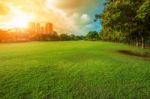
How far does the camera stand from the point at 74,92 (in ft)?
24.2

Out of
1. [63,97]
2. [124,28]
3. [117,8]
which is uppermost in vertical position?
[117,8]

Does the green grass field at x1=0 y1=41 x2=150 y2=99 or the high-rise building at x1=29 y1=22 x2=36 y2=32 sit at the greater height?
the high-rise building at x1=29 y1=22 x2=36 y2=32

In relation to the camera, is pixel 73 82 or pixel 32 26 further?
pixel 32 26

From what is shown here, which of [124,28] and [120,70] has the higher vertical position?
[124,28]

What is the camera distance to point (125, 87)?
8023 millimetres

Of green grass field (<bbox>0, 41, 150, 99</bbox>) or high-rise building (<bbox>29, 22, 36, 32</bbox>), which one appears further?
high-rise building (<bbox>29, 22, 36, 32</bbox>)

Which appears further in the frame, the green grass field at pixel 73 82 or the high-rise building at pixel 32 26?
the high-rise building at pixel 32 26

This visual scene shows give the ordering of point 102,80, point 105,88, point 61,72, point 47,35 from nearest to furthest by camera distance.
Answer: point 105,88
point 102,80
point 61,72
point 47,35

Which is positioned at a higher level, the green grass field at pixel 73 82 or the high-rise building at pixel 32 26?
the high-rise building at pixel 32 26

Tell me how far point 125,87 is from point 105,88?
962 millimetres

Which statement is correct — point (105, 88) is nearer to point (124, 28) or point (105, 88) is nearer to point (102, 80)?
point (102, 80)

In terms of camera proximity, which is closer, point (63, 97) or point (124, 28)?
point (63, 97)

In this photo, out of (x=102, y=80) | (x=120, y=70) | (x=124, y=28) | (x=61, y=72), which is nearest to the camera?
(x=102, y=80)

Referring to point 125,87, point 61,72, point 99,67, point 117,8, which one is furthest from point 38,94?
point 117,8
